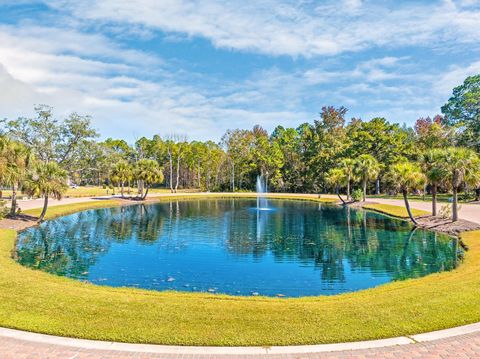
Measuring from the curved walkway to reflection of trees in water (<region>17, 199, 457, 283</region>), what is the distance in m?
8.55

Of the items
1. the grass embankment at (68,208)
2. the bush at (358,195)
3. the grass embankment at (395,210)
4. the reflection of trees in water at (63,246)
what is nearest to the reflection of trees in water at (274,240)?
the reflection of trees in water at (63,246)

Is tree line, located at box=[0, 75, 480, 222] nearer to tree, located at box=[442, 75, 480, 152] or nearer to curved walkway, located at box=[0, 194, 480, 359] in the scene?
tree, located at box=[442, 75, 480, 152]

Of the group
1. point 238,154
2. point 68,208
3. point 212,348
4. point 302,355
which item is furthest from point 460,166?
point 238,154

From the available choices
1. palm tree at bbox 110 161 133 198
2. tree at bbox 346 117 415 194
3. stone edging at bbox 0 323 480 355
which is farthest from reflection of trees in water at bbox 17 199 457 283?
tree at bbox 346 117 415 194

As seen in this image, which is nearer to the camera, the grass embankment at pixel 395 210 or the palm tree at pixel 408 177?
the palm tree at pixel 408 177

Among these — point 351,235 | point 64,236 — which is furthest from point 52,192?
point 351,235

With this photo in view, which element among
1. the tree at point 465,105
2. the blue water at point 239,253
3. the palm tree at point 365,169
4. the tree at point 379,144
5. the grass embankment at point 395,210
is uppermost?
the tree at point 465,105

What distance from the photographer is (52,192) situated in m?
33.0

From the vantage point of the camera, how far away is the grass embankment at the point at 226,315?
28.7ft

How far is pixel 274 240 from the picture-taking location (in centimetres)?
2717

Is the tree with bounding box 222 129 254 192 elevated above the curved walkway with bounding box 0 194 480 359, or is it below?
above

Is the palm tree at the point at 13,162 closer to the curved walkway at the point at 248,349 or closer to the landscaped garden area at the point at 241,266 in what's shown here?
the landscaped garden area at the point at 241,266

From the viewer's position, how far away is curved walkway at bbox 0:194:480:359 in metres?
7.77

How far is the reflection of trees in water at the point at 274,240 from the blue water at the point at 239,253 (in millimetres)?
60
